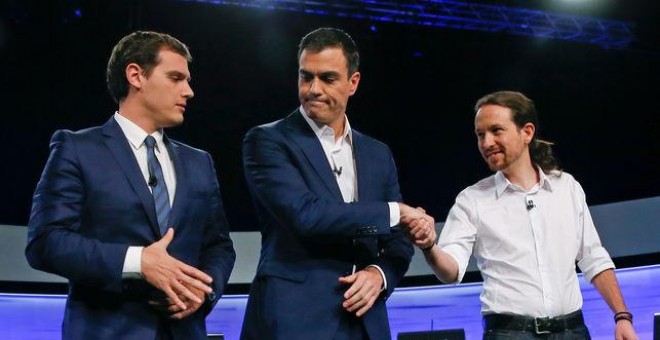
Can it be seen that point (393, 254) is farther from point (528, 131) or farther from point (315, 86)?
point (528, 131)

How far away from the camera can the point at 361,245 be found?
8.67 feet

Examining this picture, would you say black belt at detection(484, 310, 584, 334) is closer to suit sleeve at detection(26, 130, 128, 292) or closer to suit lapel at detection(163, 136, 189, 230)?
suit lapel at detection(163, 136, 189, 230)

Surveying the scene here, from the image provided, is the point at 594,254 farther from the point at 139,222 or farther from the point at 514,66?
the point at 514,66

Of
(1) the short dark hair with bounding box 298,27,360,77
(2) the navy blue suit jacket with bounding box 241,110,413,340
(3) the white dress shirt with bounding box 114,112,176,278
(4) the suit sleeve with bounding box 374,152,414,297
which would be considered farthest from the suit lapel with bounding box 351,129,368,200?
(3) the white dress shirt with bounding box 114,112,176,278

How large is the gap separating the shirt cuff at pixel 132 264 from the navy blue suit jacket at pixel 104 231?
0.02 m

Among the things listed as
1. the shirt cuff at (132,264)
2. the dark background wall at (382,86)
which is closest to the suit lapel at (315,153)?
the shirt cuff at (132,264)

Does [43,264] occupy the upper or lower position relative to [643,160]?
lower

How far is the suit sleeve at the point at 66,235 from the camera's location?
226 cm

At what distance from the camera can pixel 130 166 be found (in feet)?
8.14

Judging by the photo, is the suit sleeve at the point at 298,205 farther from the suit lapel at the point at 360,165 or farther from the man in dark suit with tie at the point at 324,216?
the suit lapel at the point at 360,165

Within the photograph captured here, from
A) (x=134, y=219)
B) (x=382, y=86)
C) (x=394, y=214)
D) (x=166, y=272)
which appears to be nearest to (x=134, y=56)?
(x=134, y=219)

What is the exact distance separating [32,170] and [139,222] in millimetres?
5462

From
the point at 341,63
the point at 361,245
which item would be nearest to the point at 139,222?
the point at 361,245

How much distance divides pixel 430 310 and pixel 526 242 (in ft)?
10.4
